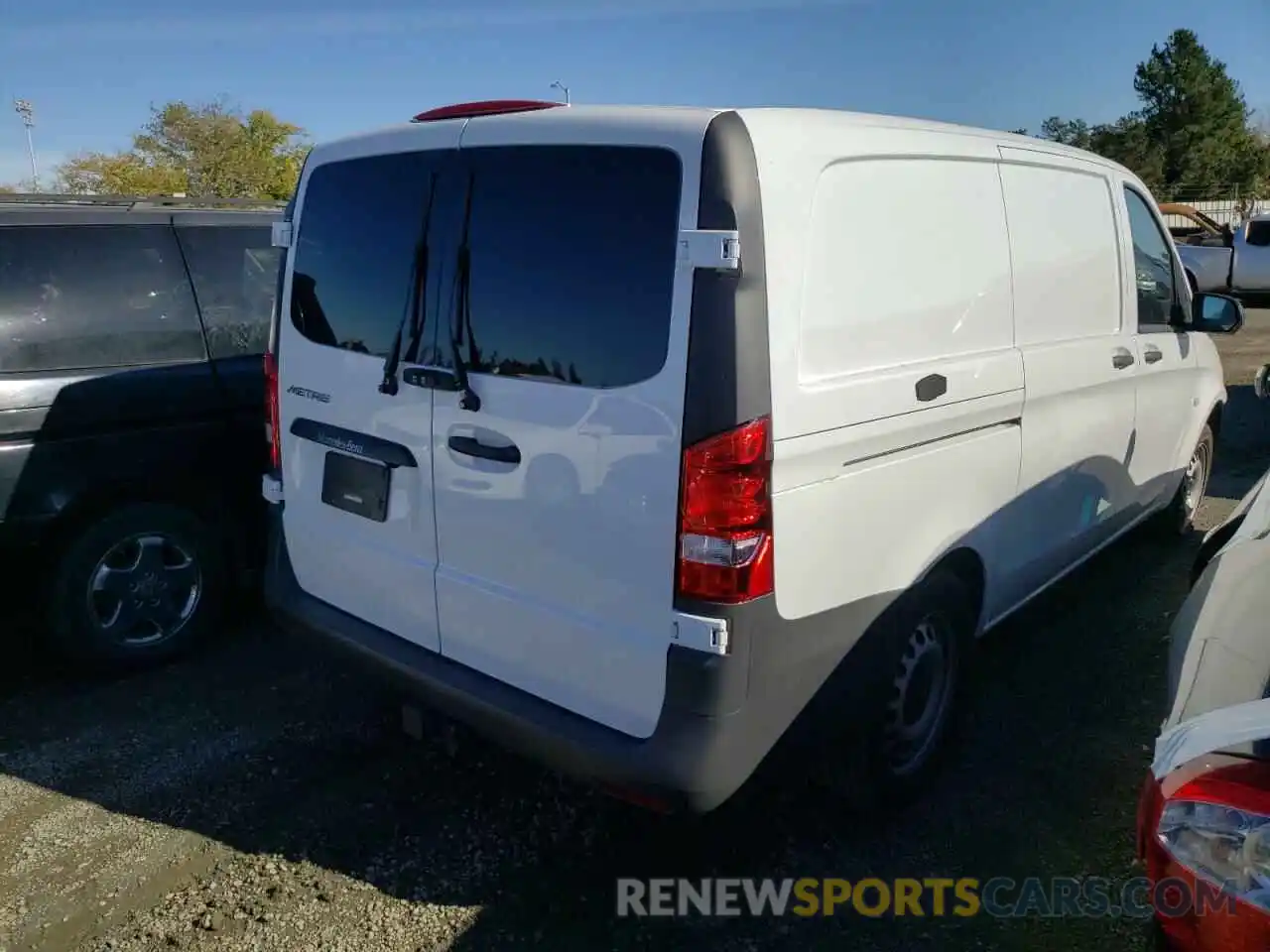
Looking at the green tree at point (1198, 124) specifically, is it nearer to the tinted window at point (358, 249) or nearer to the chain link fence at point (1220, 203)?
the chain link fence at point (1220, 203)

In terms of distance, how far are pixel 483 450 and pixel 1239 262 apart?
1838cm

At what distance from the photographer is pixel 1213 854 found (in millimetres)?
1598

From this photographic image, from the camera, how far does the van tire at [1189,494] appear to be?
5484mm

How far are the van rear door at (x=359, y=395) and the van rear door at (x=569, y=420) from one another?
14 cm

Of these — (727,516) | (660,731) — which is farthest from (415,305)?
(660,731)

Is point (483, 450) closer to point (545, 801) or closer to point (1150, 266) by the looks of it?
point (545, 801)

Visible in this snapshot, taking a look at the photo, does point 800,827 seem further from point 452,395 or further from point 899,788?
point 452,395

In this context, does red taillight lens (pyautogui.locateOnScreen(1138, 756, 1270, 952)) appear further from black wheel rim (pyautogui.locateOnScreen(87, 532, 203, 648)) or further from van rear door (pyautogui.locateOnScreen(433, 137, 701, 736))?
black wheel rim (pyautogui.locateOnScreen(87, 532, 203, 648))

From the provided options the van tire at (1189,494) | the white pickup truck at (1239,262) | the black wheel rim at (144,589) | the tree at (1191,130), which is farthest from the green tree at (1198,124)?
the black wheel rim at (144,589)

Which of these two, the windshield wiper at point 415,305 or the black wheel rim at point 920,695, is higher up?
the windshield wiper at point 415,305

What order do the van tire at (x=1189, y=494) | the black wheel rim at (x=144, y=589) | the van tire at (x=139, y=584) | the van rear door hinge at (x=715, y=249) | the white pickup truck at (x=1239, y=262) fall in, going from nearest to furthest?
the van rear door hinge at (x=715, y=249) → the van tire at (x=139, y=584) → the black wheel rim at (x=144, y=589) → the van tire at (x=1189, y=494) → the white pickup truck at (x=1239, y=262)

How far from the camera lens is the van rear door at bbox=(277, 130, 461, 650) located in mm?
2863

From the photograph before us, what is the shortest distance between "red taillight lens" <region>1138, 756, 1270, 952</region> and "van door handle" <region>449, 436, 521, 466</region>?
1614mm

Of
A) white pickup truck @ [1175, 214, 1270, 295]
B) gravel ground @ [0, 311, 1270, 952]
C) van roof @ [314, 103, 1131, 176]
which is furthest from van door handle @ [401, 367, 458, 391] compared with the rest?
white pickup truck @ [1175, 214, 1270, 295]
